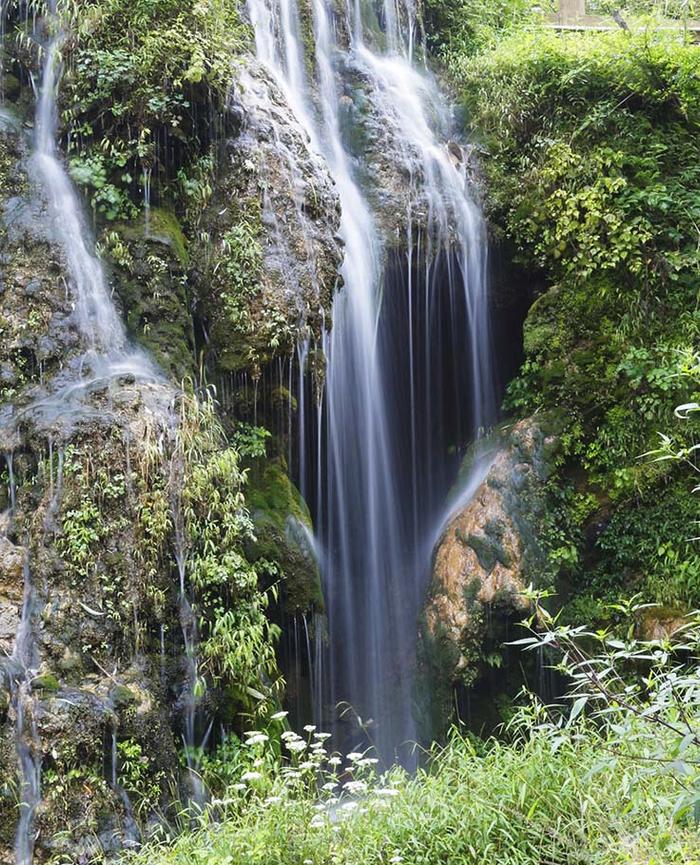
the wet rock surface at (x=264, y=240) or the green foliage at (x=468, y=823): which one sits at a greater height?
the wet rock surface at (x=264, y=240)

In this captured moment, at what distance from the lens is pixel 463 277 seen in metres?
8.80

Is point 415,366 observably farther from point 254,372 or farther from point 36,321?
point 36,321

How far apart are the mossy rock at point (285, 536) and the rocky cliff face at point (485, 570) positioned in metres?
1.23

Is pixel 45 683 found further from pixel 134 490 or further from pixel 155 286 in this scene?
pixel 155 286

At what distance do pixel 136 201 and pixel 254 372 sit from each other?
1.85 meters

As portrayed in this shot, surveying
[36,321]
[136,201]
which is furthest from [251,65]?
[36,321]

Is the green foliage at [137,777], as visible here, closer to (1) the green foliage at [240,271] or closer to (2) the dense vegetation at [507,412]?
(2) the dense vegetation at [507,412]

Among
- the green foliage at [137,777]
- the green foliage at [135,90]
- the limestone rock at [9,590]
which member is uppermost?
the green foliage at [135,90]

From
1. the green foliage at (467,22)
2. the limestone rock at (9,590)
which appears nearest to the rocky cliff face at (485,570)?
the limestone rock at (9,590)

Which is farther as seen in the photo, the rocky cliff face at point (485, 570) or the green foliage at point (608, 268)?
the green foliage at point (608, 268)

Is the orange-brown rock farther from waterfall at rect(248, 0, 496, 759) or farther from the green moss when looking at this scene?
the green moss

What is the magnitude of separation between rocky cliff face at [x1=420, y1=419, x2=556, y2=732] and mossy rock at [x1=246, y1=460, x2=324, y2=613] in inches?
48.4

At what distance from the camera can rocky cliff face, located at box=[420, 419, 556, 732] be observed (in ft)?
24.1

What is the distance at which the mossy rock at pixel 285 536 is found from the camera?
6.80m
